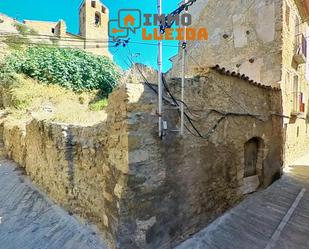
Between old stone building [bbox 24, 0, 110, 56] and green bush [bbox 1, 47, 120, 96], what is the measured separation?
44.1 feet

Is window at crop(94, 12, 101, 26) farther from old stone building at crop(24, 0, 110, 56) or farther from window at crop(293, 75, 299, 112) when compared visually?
window at crop(293, 75, 299, 112)

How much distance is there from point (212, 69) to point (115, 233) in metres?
3.98

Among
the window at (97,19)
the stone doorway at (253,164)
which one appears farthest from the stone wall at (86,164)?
the window at (97,19)

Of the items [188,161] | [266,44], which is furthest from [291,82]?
[188,161]

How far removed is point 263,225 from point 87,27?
29444 millimetres

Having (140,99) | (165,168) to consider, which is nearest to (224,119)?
(165,168)

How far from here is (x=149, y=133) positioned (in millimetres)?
3561

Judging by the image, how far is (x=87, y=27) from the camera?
27.2 meters

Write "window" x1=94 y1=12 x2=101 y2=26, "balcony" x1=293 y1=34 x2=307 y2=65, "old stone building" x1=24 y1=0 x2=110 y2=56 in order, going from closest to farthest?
"balcony" x1=293 y1=34 x2=307 y2=65
"old stone building" x1=24 y1=0 x2=110 y2=56
"window" x1=94 y1=12 x2=101 y2=26

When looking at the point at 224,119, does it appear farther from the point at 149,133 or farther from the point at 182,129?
the point at 149,133

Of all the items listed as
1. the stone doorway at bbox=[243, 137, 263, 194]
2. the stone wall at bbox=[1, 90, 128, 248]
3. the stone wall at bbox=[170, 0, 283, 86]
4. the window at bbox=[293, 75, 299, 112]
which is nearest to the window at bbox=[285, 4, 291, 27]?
the stone wall at bbox=[170, 0, 283, 86]

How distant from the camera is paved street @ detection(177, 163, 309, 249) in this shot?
13.7ft

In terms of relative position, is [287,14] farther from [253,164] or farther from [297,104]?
[253,164]

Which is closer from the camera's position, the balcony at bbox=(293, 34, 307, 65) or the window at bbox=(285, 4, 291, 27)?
A: the window at bbox=(285, 4, 291, 27)
